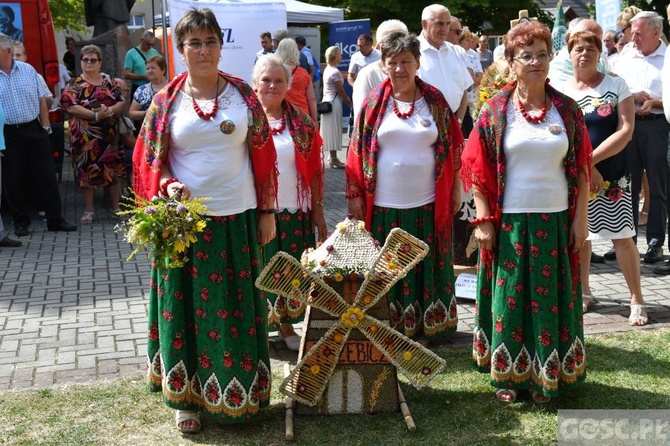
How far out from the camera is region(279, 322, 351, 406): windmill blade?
15.7 ft

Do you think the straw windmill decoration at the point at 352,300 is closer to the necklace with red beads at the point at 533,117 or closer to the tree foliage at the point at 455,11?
the necklace with red beads at the point at 533,117

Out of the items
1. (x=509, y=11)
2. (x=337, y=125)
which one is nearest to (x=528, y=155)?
(x=337, y=125)

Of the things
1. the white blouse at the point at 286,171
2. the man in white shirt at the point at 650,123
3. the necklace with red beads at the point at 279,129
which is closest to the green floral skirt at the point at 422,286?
the white blouse at the point at 286,171

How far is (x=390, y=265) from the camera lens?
4.73m

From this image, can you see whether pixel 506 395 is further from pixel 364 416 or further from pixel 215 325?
pixel 215 325

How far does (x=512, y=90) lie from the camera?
4.98m

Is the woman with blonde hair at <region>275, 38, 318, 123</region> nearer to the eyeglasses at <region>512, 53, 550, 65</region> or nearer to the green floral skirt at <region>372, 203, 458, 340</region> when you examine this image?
the green floral skirt at <region>372, 203, 458, 340</region>

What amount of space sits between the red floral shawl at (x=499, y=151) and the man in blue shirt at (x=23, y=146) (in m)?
6.85

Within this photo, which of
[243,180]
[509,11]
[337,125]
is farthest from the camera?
[509,11]

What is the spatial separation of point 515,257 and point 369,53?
38.4ft

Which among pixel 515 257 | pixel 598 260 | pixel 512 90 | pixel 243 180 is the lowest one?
pixel 598 260

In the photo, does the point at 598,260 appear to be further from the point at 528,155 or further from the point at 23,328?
the point at 23,328

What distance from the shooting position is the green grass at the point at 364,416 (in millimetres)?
4648

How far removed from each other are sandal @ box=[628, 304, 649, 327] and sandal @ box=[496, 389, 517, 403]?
5.87 ft
